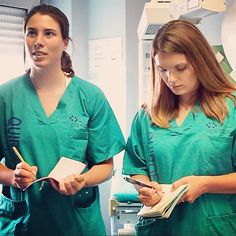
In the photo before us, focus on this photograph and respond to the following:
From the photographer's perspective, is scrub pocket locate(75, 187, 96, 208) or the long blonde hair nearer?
the long blonde hair

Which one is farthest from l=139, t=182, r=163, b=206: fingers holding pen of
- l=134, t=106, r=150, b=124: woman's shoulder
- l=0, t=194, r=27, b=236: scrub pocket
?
l=0, t=194, r=27, b=236: scrub pocket

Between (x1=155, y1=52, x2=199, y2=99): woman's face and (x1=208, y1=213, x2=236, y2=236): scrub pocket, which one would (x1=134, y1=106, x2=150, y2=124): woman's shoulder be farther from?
(x1=208, y1=213, x2=236, y2=236): scrub pocket

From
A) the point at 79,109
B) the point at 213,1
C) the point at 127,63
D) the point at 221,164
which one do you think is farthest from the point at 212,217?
the point at 127,63

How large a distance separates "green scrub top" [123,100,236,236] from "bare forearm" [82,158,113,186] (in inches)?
6.5

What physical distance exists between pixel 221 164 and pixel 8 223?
68cm

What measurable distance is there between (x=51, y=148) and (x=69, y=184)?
158 millimetres

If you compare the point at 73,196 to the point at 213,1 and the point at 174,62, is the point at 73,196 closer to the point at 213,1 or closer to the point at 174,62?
the point at 174,62

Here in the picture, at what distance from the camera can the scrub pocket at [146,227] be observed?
124 centimetres

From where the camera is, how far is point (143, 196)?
3.78 ft

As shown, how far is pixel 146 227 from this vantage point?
1.25 meters

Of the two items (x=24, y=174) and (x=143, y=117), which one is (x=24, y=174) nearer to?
(x=24, y=174)

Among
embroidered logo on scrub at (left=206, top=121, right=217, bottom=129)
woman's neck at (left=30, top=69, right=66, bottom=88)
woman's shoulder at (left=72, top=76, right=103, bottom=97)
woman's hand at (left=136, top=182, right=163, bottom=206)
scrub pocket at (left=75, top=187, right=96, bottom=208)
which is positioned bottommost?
scrub pocket at (left=75, top=187, right=96, bottom=208)

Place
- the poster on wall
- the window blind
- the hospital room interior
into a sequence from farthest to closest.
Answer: the window blind → the hospital room interior → the poster on wall

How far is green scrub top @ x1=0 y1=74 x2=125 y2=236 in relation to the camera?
1.30 m
